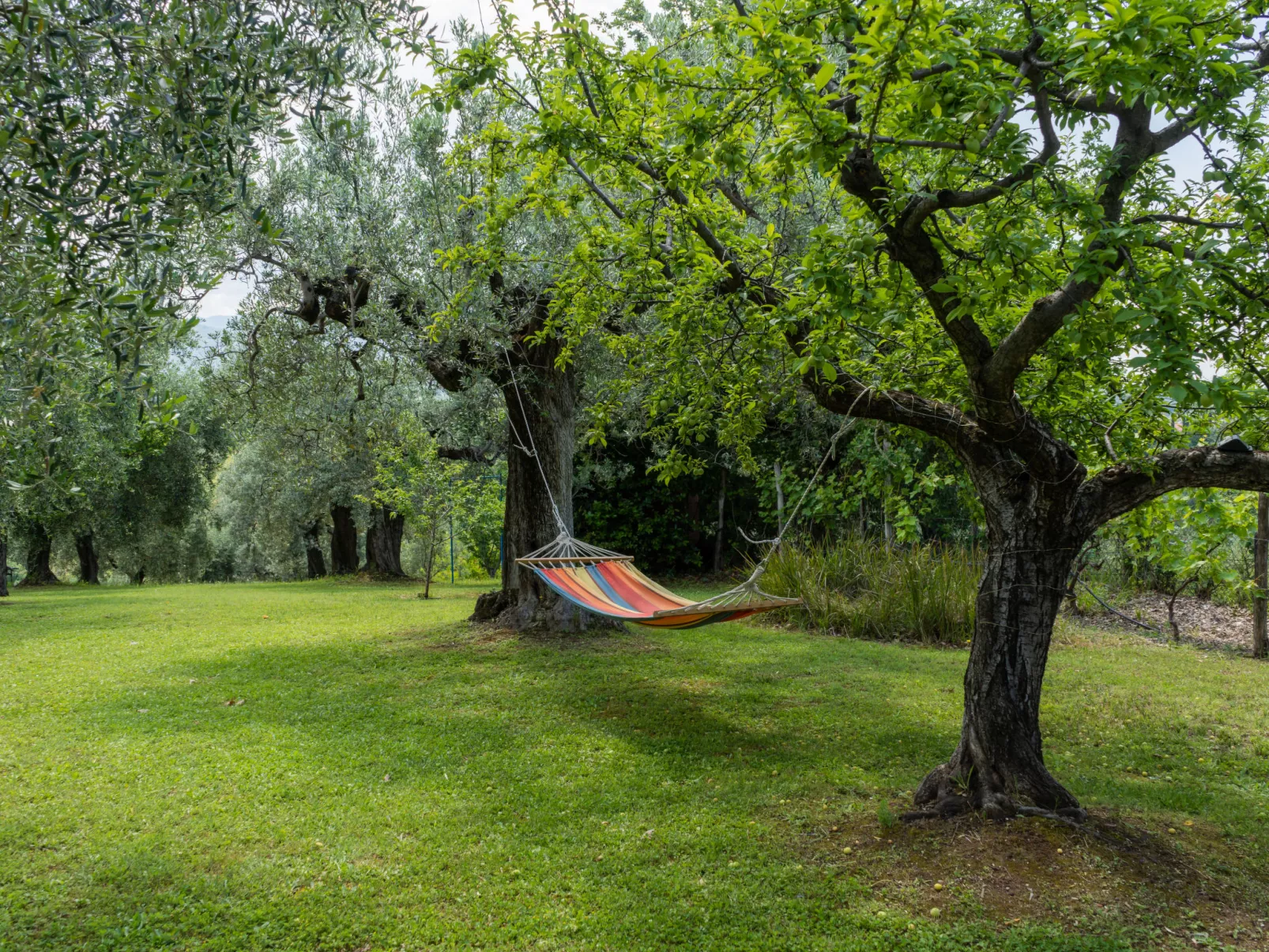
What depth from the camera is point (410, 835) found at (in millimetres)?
3246

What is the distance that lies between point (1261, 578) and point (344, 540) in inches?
601

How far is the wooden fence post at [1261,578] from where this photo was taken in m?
6.55

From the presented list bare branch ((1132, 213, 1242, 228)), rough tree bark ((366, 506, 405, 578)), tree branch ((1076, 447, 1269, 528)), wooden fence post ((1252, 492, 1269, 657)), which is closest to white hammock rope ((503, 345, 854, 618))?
tree branch ((1076, 447, 1269, 528))

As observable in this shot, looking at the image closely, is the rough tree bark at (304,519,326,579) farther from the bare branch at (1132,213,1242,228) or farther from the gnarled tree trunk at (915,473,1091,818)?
the bare branch at (1132,213,1242,228)

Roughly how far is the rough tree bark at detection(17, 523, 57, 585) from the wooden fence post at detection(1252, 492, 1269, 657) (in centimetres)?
1925

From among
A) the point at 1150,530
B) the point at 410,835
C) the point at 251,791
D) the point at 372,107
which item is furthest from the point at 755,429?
the point at 372,107

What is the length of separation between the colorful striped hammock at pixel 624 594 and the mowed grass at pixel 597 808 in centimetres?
64

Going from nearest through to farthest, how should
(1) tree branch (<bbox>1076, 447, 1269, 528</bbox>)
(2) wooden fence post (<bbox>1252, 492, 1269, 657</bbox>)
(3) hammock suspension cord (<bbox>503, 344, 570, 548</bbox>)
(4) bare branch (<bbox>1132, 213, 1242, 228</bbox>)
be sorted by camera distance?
1. (4) bare branch (<bbox>1132, 213, 1242, 228</bbox>)
2. (1) tree branch (<bbox>1076, 447, 1269, 528</bbox>)
3. (2) wooden fence post (<bbox>1252, 492, 1269, 657</bbox>)
4. (3) hammock suspension cord (<bbox>503, 344, 570, 548</bbox>)

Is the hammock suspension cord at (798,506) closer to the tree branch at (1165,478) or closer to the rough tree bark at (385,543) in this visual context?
the tree branch at (1165,478)

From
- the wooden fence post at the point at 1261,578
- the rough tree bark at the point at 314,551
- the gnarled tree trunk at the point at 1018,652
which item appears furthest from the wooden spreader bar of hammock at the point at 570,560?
the rough tree bark at the point at 314,551

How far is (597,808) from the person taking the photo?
3.52m

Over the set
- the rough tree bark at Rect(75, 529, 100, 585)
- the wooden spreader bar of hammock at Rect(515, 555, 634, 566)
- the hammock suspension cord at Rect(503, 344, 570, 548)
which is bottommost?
the rough tree bark at Rect(75, 529, 100, 585)

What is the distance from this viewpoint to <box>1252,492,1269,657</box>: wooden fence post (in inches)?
258

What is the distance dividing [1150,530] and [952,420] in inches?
51.8
